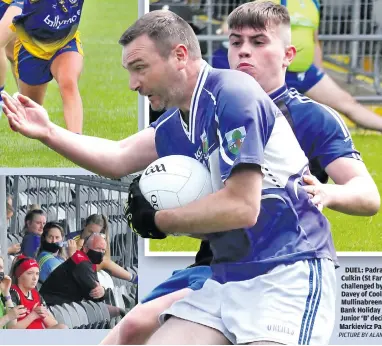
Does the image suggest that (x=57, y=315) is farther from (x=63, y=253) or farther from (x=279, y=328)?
(x=279, y=328)

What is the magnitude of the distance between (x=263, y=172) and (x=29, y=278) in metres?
4.07

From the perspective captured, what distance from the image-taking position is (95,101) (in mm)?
7289

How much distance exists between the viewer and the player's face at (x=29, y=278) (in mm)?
7428

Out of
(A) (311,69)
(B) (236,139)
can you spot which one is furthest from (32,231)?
(B) (236,139)

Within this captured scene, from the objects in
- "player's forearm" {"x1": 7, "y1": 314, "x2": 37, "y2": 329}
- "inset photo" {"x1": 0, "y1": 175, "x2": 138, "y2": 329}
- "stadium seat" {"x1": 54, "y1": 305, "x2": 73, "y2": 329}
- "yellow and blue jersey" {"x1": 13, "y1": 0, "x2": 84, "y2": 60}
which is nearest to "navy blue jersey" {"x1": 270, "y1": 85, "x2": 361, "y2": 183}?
"yellow and blue jersey" {"x1": 13, "y1": 0, "x2": 84, "y2": 60}

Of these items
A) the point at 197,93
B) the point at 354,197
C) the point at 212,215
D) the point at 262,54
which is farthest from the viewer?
the point at 262,54

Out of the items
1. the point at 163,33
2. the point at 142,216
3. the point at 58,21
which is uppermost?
the point at 163,33

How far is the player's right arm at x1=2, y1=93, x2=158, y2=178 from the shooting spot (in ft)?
13.6

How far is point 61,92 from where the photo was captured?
7.24 m

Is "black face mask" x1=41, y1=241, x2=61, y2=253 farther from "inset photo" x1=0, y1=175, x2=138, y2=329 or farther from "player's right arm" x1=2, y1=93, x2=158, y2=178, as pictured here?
"player's right arm" x1=2, y1=93, x2=158, y2=178

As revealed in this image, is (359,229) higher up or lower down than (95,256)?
higher up

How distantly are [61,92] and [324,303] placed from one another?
12.2 ft

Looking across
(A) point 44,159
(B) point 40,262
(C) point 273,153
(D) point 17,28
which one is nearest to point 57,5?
(D) point 17,28

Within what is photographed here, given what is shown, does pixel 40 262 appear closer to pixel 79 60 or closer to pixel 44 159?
pixel 44 159
